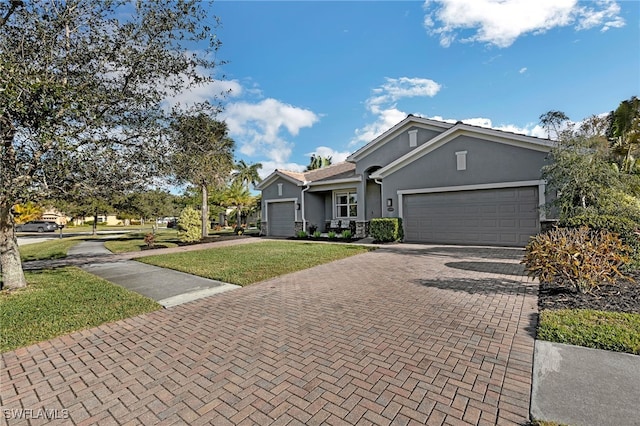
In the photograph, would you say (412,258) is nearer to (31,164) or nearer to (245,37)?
(245,37)

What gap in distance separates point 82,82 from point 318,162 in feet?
120

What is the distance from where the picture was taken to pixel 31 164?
19.6ft

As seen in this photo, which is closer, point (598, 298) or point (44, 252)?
point (598, 298)

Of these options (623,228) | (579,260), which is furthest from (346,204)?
(579,260)

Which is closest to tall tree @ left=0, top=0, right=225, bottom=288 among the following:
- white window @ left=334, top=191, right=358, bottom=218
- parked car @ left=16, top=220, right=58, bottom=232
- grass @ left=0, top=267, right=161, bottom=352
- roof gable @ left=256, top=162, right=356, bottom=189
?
grass @ left=0, top=267, right=161, bottom=352

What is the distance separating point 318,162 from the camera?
42531 millimetres

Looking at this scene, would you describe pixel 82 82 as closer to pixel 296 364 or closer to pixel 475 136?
pixel 296 364

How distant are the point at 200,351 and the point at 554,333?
465cm

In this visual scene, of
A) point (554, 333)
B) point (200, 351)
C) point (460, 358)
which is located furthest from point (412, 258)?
point (200, 351)

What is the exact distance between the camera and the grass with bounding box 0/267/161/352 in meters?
4.51

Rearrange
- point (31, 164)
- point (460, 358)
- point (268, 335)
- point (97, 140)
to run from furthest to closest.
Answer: point (97, 140) < point (31, 164) < point (268, 335) < point (460, 358)

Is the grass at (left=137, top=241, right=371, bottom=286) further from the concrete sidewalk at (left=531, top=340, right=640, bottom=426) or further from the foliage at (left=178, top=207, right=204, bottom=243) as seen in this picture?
the concrete sidewalk at (left=531, top=340, right=640, bottom=426)

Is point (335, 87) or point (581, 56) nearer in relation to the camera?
point (581, 56)

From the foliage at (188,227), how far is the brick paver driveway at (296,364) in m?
12.6
